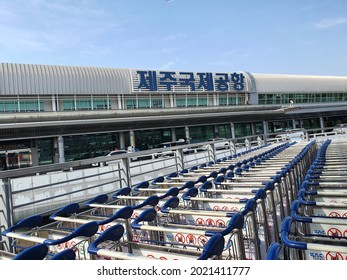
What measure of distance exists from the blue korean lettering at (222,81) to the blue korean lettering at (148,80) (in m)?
7.46

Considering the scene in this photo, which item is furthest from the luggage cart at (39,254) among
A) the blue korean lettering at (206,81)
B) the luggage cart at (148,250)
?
the blue korean lettering at (206,81)

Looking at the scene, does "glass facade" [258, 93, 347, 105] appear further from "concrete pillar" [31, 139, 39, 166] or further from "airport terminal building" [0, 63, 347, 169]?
"concrete pillar" [31, 139, 39, 166]

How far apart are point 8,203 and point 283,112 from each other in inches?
1383

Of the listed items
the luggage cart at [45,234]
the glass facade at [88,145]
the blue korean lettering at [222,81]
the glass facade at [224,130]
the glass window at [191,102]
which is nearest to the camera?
the luggage cart at [45,234]

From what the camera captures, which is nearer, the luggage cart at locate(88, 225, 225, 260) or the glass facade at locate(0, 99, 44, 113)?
the luggage cart at locate(88, 225, 225, 260)

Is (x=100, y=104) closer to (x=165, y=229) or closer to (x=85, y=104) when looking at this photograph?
(x=85, y=104)

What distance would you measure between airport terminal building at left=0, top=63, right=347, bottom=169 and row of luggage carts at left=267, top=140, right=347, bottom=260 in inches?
652

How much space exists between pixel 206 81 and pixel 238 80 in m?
4.93

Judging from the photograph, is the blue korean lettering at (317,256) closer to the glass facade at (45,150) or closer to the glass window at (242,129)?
the glass facade at (45,150)

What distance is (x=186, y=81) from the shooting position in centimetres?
3038

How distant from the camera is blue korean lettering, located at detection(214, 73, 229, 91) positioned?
32.1 meters

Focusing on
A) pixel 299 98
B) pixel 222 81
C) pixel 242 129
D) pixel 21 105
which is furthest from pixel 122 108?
pixel 299 98

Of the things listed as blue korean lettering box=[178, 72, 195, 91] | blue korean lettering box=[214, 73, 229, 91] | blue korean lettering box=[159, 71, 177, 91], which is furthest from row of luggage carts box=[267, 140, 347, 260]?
blue korean lettering box=[214, 73, 229, 91]

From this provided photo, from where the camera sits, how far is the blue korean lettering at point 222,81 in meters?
32.1
